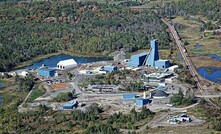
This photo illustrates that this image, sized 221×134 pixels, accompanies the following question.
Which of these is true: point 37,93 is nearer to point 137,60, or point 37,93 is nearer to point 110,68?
point 110,68

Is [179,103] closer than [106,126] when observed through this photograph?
No

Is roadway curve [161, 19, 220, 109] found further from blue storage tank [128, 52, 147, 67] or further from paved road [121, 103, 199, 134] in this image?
blue storage tank [128, 52, 147, 67]

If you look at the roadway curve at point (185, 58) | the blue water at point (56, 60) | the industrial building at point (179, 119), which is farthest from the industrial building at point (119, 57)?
the industrial building at point (179, 119)

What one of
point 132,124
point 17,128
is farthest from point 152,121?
point 17,128

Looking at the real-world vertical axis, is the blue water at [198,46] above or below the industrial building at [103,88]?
above

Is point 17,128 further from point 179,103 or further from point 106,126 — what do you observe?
point 179,103

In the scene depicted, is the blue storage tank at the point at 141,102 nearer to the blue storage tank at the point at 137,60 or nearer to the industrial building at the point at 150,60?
the industrial building at the point at 150,60

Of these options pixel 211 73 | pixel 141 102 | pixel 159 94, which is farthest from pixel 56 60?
pixel 141 102

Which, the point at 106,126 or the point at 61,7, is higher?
the point at 61,7
